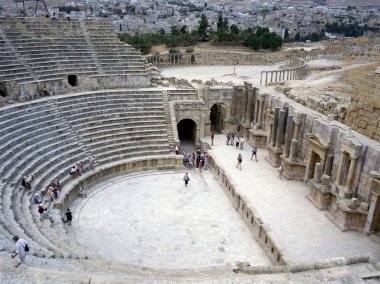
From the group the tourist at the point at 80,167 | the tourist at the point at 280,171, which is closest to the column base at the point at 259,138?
the tourist at the point at 280,171

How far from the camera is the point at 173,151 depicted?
2200 cm

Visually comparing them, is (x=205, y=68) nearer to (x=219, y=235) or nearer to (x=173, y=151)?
(x=173, y=151)

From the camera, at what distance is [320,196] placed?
1620 centimetres

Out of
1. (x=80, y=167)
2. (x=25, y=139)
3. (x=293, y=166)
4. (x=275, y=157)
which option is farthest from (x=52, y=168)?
(x=293, y=166)

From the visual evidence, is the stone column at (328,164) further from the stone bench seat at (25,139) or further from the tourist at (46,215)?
the stone bench seat at (25,139)

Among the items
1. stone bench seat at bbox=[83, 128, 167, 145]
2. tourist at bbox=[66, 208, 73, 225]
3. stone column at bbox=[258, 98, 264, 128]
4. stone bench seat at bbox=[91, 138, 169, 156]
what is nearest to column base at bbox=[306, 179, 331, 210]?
stone column at bbox=[258, 98, 264, 128]

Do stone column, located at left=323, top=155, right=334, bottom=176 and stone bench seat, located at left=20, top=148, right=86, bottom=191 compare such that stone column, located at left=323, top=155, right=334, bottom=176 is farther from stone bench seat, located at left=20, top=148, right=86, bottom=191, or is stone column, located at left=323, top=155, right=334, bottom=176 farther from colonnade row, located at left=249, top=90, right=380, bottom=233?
stone bench seat, located at left=20, top=148, right=86, bottom=191

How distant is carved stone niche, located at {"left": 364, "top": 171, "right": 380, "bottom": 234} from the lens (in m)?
13.6

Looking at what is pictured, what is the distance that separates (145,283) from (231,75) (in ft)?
96.4

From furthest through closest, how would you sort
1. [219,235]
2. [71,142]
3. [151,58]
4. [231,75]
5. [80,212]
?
[151,58], [231,75], [71,142], [80,212], [219,235]

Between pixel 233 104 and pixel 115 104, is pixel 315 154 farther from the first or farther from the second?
pixel 115 104

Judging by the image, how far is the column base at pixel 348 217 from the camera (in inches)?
568

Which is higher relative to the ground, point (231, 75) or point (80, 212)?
point (231, 75)

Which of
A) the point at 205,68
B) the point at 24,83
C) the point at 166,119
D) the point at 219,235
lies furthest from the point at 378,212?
the point at 205,68
